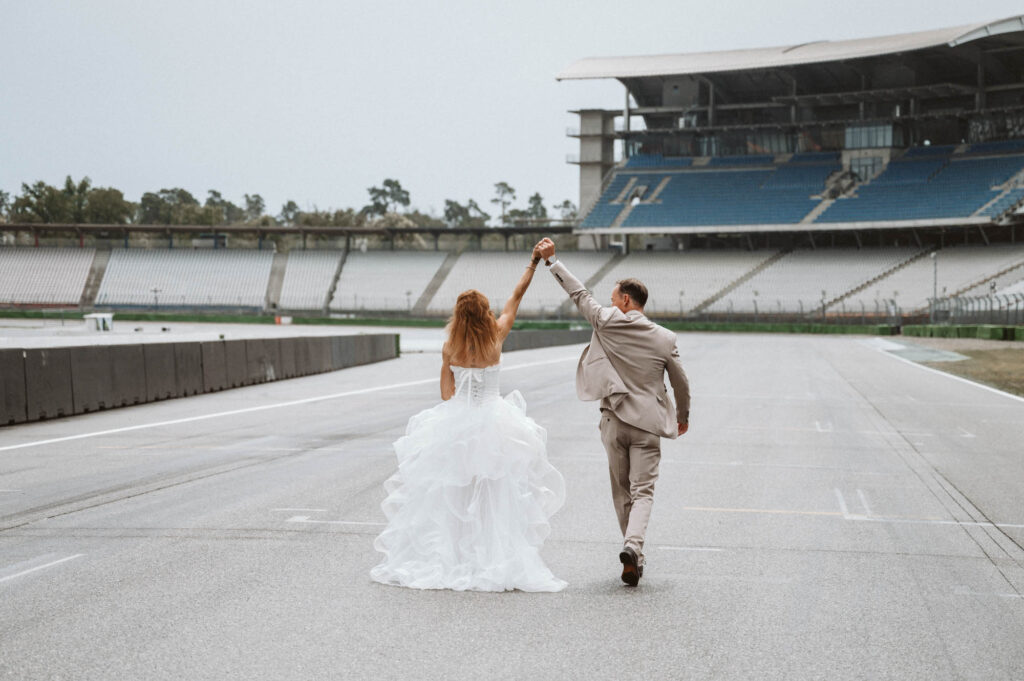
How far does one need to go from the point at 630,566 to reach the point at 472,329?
173 centimetres

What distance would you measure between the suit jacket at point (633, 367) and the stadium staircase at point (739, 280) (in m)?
62.7

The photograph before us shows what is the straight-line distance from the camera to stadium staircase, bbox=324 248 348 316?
7794 centimetres

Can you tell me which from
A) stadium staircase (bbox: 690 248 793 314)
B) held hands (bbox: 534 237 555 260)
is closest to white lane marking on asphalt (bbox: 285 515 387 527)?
held hands (bbox: 534 237 555 260)

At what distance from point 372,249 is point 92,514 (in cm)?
8096

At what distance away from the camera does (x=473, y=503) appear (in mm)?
5891

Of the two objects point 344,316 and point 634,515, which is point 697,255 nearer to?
point 344,316

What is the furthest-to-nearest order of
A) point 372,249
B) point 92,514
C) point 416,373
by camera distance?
point 372,249, point 416,373, point 92,514

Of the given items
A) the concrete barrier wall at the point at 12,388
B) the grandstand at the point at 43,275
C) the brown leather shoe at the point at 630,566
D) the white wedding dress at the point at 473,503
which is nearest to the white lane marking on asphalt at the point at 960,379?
the brown leather shoe at the point at 630,566

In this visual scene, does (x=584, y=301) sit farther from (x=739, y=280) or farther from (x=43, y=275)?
(x=43, y=275)

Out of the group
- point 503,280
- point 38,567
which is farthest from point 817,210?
point 38,567

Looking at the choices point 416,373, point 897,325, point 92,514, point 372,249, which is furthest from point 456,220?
point 92,514

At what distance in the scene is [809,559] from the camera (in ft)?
22.3

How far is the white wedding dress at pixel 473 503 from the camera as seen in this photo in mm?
5898

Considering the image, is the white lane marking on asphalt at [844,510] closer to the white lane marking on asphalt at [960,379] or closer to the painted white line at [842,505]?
the painted white line at [842,505]
